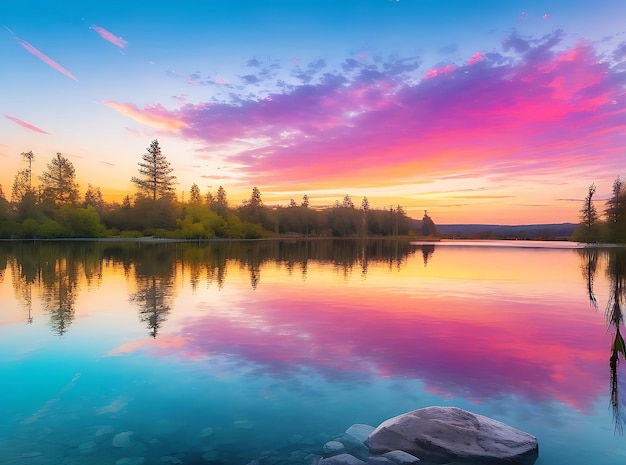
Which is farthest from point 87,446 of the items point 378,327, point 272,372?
point 378,327

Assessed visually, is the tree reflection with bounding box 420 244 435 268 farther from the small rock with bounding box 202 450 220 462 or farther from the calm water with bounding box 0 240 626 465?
the small rock with bounding box 202 450 220 462

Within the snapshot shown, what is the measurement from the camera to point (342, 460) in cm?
667

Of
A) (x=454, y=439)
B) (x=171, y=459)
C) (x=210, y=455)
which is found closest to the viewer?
(x=171, y=459)

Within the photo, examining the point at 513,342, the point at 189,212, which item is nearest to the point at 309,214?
the point at 189,212

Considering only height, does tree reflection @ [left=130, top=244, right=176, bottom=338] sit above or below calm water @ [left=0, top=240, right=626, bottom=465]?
above

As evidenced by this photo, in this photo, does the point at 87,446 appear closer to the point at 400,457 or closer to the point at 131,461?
the point at 131,461

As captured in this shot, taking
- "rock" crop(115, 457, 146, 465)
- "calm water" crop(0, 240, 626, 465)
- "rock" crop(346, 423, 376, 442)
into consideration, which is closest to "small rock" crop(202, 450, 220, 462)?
A: "calm water" crop(0, 240, 626, 465)

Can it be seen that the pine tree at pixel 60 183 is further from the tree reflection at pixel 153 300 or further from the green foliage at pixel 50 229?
the tree reflection at pixel 153 300

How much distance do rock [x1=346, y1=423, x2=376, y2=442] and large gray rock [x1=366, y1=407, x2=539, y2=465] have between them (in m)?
0.18

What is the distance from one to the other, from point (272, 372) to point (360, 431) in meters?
3.81

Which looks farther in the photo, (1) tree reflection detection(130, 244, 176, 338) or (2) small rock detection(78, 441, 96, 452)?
(1) tree reflection detection(130, 244, 176, 338)

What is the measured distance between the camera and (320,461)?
22.0 ft

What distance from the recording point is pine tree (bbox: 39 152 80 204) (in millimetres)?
110938

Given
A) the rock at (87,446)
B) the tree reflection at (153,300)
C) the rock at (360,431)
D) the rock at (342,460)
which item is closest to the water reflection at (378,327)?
the tree reflection at (153,300)
